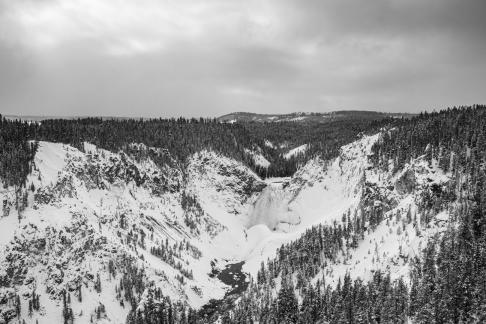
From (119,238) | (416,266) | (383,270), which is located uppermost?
(119,238)

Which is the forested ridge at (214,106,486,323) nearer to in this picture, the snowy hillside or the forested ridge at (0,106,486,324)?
the forested ridge at (0,106,486,324)

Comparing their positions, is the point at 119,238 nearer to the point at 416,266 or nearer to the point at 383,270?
the point at 383,270

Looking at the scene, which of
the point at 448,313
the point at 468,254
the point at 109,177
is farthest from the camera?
the point at 109,177

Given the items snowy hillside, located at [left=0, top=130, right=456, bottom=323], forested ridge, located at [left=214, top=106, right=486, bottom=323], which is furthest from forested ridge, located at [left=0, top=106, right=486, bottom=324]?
snowy hillside, located at [left=0, top=130, right=456, bottom=323]

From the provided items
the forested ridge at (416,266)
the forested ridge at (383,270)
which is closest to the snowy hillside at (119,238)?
the forested ridge at (383,270)

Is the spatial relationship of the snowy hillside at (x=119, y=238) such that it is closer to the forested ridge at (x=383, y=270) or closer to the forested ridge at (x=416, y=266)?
the forested ridge at (x=383, y=270)

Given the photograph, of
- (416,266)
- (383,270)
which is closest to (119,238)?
(383,270)

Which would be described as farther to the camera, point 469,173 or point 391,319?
point 469,173

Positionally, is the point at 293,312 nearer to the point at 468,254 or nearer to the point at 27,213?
the point at 468,254

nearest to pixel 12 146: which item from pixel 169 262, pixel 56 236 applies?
pixel 56 236

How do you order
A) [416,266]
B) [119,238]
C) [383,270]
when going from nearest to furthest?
[416,266] → [383,270] → [119,238]

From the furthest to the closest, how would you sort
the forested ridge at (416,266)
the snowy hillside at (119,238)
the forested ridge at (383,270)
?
the snowy hillside at (119,238), the forested ridge at (383,270), the forested ridge at (416,266)
